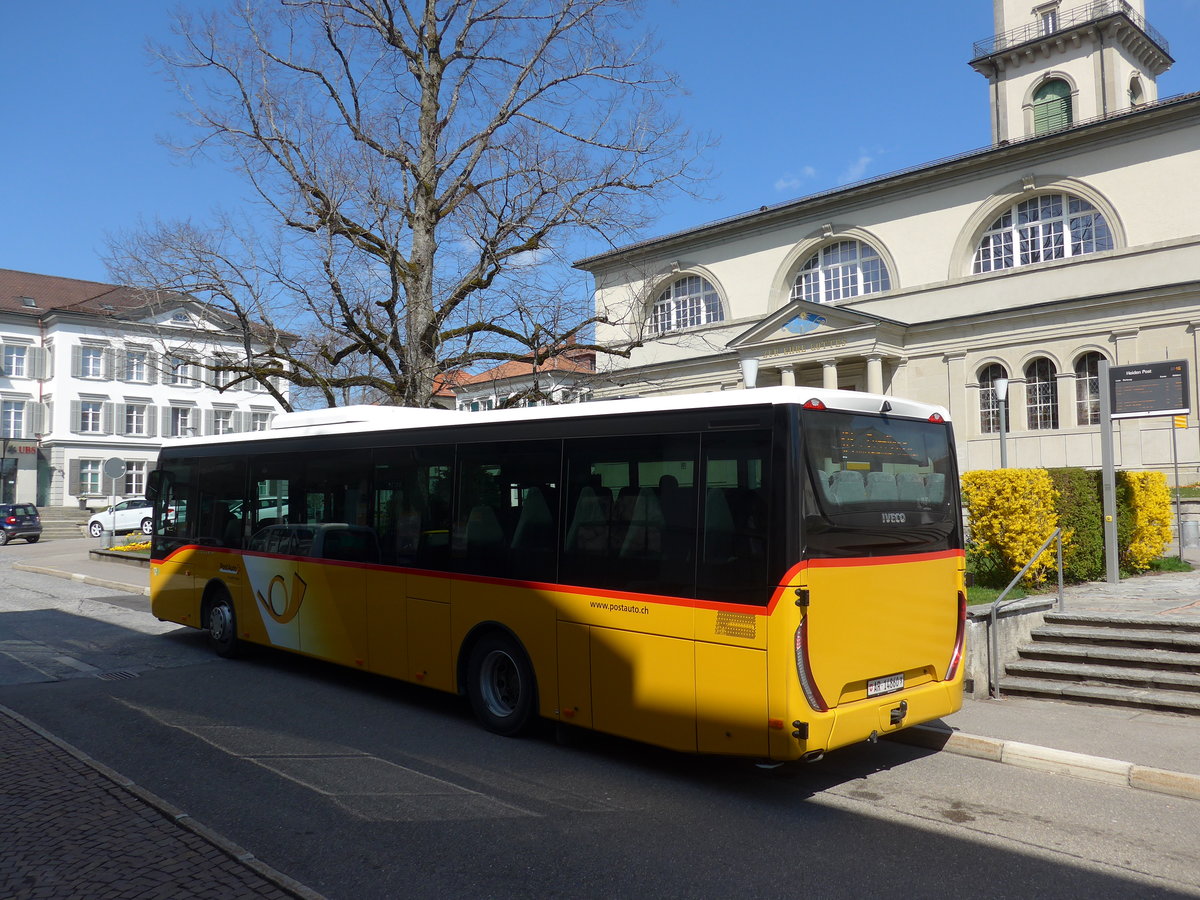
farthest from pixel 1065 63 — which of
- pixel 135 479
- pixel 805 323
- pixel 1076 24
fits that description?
pixel 135 479

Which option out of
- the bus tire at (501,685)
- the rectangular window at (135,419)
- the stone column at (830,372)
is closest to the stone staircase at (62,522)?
the rectangular window at (135,419)

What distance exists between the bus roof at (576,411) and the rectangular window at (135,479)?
54.5m

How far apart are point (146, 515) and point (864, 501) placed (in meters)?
38.1

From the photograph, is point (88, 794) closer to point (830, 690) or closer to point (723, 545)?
point (723, 545)

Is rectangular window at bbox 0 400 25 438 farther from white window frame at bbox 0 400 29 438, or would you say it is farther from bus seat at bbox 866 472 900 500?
bus seat at bbox 866 472 900 500

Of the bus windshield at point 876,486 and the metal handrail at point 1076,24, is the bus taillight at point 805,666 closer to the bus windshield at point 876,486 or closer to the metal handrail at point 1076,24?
the bus windshield at point 876,486

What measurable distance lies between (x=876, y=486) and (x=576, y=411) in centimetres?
236

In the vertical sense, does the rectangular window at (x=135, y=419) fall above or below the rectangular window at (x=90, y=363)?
below

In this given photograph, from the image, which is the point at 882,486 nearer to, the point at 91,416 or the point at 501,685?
the point at 501,685

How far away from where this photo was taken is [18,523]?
39.9m

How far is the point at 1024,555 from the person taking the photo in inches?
482

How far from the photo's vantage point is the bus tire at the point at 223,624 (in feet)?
38.0

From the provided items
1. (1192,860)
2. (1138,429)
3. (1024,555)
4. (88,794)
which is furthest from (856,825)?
(1138,429)

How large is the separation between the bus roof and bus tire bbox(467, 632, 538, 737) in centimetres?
191
